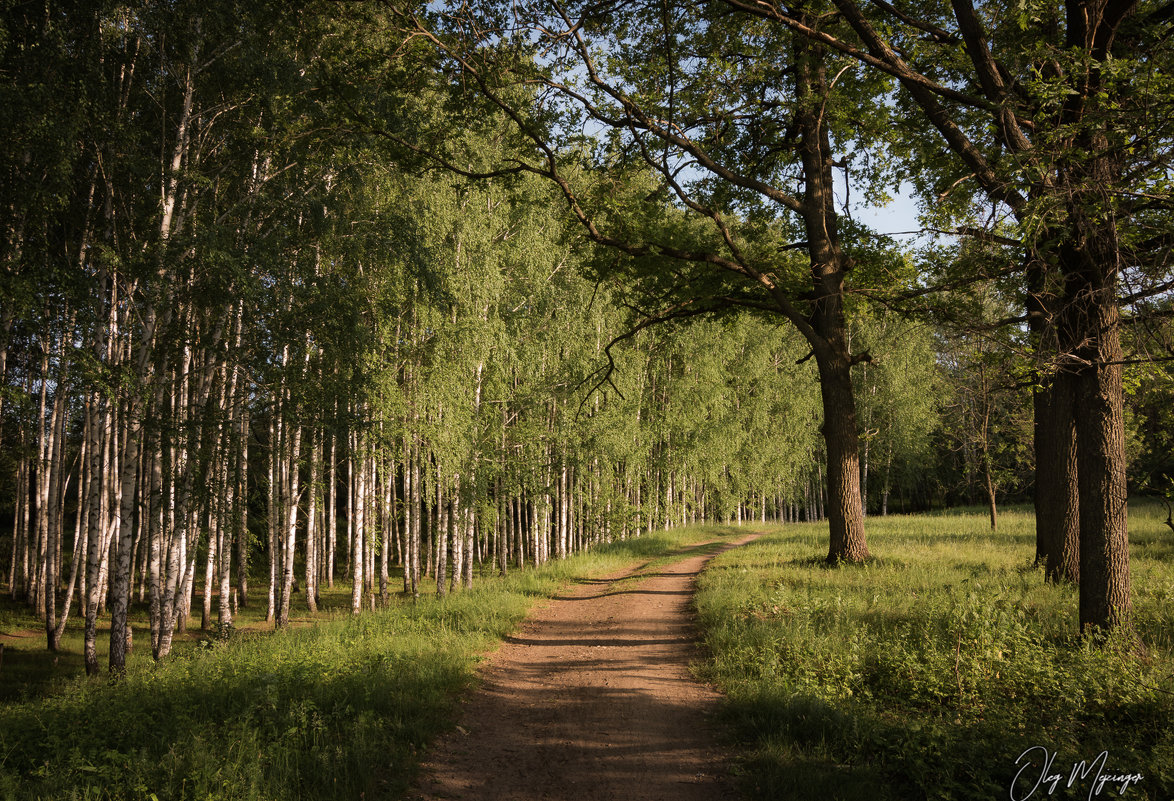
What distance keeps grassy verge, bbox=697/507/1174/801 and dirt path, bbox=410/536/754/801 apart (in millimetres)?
405

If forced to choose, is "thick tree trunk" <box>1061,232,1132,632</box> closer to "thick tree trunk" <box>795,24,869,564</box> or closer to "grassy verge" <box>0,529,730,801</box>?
"thick tree trunk" <box>795,24,869,564</box>

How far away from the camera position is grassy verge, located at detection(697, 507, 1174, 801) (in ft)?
12.9

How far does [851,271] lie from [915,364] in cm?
3333

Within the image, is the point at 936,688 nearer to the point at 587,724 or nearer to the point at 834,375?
the point at 587,724

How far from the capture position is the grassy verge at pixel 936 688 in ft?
12.9

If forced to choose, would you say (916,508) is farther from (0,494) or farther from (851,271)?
(0,494)

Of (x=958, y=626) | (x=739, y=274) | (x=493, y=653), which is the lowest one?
(x=493, y=653)

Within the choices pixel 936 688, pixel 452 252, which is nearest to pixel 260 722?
pixel 936 688

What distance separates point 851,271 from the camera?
11758 millimetres

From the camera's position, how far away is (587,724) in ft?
17.5

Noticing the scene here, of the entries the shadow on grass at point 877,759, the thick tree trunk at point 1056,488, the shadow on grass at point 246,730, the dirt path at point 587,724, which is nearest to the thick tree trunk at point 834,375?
the thick tree trunk at point 1056,488

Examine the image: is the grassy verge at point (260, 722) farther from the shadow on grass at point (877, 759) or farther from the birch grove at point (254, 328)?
the birch grove at point (254, 328)

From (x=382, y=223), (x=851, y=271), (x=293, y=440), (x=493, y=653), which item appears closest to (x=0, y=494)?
(x=293, y=440)

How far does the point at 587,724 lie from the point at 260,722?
276 centimetres
